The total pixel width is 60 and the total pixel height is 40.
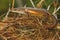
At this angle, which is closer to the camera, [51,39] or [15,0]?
[51,39]

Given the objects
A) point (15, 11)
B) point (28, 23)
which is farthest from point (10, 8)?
point (28, 23)

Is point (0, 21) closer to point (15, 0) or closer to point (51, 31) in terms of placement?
point (15, 0)

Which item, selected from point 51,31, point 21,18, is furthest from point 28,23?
point 51,31

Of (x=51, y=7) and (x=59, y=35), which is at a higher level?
(x=51, y=7)

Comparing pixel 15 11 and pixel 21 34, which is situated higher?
pixel 15 11

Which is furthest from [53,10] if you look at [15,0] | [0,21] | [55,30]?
[0,21]

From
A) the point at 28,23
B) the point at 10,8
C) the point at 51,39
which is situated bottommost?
the point at 51,39

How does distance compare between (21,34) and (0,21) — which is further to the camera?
(0,21)

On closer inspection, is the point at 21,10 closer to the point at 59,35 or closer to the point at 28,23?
the point at 28,23
